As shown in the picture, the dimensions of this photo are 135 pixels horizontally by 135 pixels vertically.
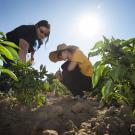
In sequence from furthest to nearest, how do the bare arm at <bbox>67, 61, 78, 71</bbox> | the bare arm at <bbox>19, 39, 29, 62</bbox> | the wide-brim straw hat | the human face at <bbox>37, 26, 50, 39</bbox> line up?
the bare arm at <bbox>67, 61, 78, 71</bbox> < the wide-brim straw hat < the human face at <bbox>37, 26, 50, 39</bbox> < the bare arm at <bbox>19, 39, 29, 62</bbox>

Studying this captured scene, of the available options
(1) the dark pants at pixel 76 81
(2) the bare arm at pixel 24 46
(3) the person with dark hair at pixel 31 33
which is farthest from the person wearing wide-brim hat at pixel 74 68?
(2) the bare arm at pixel 24 46

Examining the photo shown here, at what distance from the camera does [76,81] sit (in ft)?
22.6

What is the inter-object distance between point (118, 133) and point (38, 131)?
1.12m

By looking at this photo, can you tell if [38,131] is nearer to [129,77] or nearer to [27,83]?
[27,83]

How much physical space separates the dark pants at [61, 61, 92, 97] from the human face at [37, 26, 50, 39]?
1195 millimetres

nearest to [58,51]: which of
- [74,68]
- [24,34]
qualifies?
[74,68]

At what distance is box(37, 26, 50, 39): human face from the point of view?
5891mm

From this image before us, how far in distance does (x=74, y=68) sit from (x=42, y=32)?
1390 millimetres

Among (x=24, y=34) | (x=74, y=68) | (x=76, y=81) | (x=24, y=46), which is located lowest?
(x=76, y=81)

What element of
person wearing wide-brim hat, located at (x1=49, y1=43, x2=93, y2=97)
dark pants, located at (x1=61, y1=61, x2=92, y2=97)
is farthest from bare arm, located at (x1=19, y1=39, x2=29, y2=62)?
dark pants, located at (x1=61, y1=61, x2=92, y2=97)

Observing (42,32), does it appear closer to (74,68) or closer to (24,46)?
(24,46)

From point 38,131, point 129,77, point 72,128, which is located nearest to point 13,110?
point 38,131

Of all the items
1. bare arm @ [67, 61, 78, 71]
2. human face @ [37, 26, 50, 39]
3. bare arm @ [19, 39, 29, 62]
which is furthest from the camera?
bare arm @ [67, 61, 78, 71]

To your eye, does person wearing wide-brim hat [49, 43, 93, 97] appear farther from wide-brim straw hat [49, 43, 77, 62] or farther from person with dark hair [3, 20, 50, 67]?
person with dark hair [3, 20, 50, 67]
